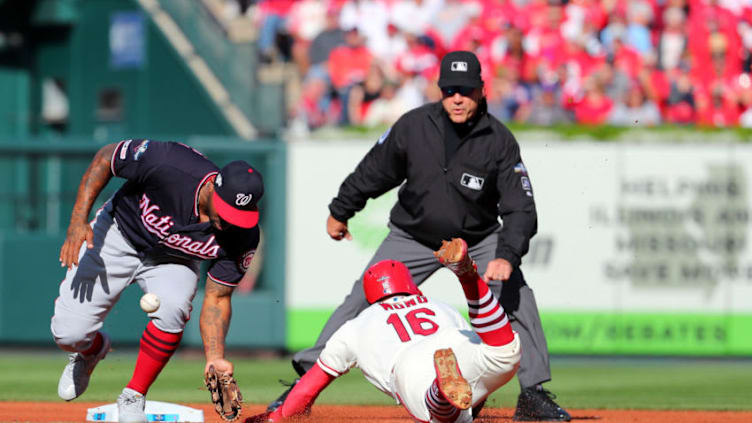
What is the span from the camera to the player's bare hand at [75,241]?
Answer: 5.98 meters

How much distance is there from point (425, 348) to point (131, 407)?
63.6 inches

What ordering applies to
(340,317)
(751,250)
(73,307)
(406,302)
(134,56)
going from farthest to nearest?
(134,56) < (751,250) < (340,317) < (73,307) < (406,302)

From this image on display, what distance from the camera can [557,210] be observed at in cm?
1210

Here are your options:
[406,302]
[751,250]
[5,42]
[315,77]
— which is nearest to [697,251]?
[751,250]

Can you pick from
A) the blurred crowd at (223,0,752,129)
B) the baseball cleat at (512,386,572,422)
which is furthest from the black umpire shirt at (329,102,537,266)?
the blurred crowd at (223,0,752,129)

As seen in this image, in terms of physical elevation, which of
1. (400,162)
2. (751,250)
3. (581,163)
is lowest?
(751,250)

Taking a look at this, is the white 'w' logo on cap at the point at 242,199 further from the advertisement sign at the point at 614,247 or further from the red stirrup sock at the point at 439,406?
the advertisement sign at the point at 614,247

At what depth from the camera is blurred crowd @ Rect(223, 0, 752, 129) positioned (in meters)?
13.6

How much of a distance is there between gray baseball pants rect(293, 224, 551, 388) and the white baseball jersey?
78 cm

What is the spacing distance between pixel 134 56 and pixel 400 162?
1031 centimetres

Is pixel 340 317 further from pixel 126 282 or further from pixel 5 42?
pixel 5 42

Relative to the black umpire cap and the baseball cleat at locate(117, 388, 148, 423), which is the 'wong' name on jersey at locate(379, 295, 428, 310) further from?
the baseball cleat at locate(117, 388, 148, 423)

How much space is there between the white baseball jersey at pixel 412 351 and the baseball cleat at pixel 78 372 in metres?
1.58

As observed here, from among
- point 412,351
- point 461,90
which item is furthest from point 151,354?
point 461,90
